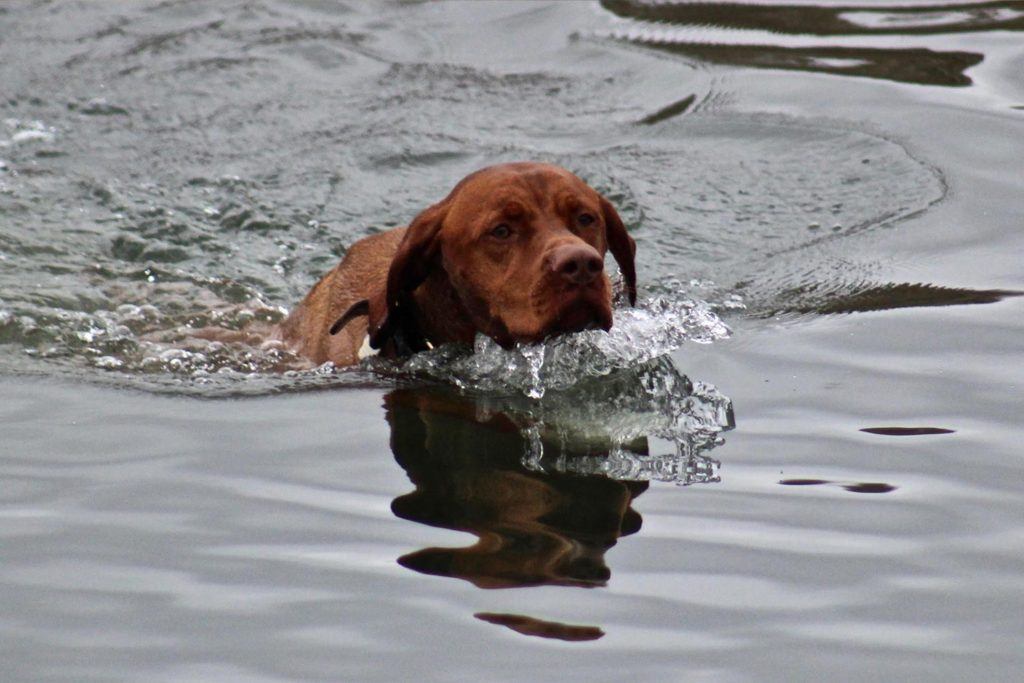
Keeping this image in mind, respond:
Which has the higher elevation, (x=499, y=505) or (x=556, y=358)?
(x=556, y=358)

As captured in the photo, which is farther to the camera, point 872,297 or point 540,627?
point 872,297

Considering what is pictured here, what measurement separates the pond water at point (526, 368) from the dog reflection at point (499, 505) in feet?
0.05

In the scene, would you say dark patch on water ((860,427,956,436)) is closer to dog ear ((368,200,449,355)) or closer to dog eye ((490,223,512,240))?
dog eye ((490,223,512,240))

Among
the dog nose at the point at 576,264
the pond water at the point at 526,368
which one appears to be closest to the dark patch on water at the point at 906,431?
the pond water at the point at 526,368

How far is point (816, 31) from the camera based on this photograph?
1146cm

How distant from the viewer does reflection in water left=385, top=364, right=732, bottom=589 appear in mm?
4012

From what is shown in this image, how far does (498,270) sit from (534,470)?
91cm

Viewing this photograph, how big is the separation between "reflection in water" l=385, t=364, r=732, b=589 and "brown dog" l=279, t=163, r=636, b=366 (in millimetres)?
305

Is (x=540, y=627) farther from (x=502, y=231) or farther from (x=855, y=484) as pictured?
(x=502, y=231)

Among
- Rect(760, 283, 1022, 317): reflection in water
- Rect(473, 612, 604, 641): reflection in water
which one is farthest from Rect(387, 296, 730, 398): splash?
Rect(473, 612, 604, 641): reflection in water

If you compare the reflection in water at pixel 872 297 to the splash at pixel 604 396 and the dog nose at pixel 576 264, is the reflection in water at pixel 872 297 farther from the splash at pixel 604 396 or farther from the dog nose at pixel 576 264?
the dog nose at pixel 576 264

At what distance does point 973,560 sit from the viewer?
3.96 metres

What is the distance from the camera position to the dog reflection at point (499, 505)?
13.0ft

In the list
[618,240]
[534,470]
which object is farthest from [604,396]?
[534,470]
